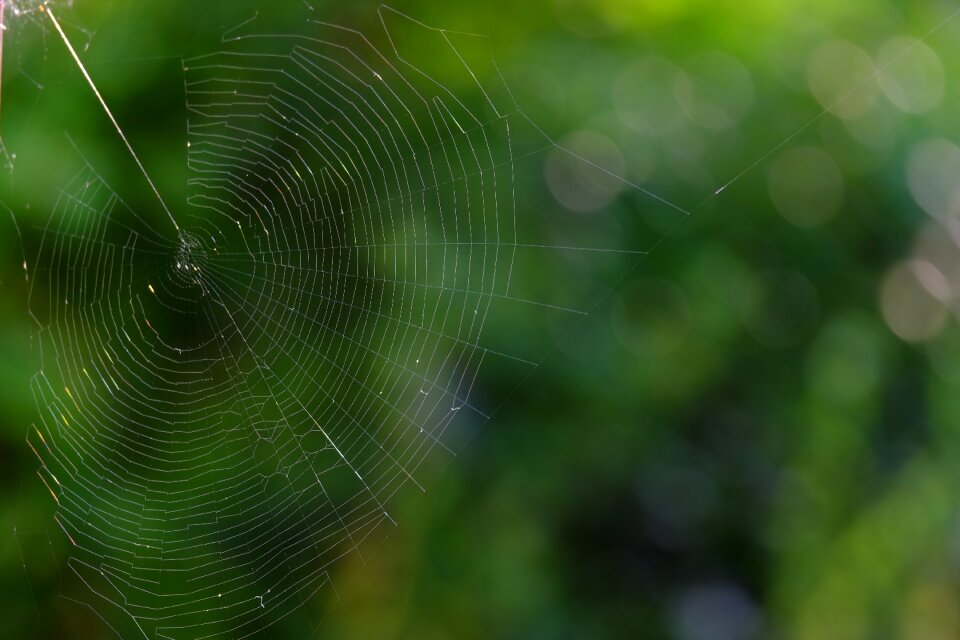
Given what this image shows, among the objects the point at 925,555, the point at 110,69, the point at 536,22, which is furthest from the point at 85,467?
the point at 925,555

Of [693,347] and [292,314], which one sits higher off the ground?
[292,314]

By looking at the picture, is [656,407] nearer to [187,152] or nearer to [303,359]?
[303,359]

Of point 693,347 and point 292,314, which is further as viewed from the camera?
point 693,347
